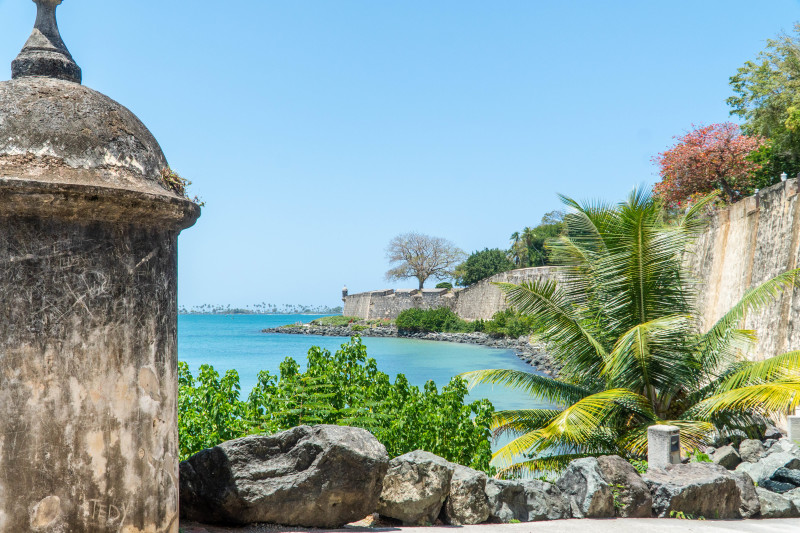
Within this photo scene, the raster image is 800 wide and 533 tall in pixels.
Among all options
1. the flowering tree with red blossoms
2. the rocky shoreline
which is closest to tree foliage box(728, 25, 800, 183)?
the flowering tree with red blossoms

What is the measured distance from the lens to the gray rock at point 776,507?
5.76 meters

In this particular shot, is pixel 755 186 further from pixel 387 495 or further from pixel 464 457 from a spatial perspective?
pixel 387 495

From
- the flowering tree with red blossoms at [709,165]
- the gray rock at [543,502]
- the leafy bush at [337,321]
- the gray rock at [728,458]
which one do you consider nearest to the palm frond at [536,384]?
the gray rock at [728,458]

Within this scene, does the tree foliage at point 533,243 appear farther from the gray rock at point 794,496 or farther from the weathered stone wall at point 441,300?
the gray rock at point 794,496

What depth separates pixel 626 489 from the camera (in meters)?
5.18

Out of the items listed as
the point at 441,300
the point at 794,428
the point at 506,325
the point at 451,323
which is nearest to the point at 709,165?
the point at 794,428

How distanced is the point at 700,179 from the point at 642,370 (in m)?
13.4

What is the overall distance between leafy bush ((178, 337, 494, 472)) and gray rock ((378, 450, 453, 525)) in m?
1.88

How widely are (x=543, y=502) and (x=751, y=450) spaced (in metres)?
6.38

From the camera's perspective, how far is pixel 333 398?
7039mm

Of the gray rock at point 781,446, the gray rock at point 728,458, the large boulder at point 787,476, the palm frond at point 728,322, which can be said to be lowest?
the gray rock at point 728,458

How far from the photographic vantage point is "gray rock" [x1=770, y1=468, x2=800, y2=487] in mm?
6867

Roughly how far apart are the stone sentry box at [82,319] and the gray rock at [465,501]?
75.8 inches

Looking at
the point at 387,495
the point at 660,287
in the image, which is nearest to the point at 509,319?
the point at 660,287
